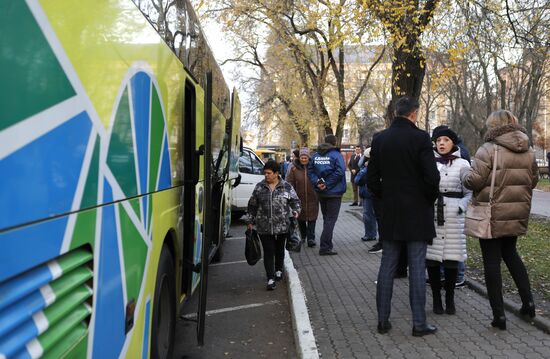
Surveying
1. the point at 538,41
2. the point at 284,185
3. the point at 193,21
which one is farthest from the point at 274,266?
the point at 538,41

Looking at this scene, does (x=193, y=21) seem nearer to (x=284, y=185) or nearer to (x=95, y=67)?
(x=284, y=185)

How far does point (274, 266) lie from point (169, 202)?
3.26 metres

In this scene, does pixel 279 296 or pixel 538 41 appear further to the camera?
pixel 538 41

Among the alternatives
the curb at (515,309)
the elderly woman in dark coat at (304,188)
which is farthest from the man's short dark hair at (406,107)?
the elderly woman in dark coat at (304,188)

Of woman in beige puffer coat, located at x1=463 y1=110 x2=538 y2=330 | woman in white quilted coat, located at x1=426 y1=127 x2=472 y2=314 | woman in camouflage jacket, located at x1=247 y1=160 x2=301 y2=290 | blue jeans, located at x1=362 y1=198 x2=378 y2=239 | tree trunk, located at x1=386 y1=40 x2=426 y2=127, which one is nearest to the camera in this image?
woman in beige puffer coat, located at x1=463 y1=110 x2=538 y2=330

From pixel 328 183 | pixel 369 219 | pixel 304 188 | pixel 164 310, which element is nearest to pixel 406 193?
pixel 164 310

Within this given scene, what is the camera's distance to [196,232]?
506 cm

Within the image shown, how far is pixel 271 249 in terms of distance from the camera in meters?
6.58

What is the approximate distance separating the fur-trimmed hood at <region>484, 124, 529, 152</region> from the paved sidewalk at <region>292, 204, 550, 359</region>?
62.6 inches

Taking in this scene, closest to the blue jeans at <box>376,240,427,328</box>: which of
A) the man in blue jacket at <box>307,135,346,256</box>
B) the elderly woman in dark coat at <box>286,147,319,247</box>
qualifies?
the man in blue jacket at <box>307,135,346,256</box>

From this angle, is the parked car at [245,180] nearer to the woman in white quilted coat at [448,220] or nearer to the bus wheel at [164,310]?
the woman in white quilted coat at [448,220]

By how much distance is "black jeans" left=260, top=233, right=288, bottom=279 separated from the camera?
657 centimetres

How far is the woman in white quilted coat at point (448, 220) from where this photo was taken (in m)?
4.91

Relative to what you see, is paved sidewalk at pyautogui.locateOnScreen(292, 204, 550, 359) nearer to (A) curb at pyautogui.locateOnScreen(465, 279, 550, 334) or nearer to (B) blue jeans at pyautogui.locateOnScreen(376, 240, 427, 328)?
(A) curb at pyautogui.locateOnScreen(465, 279, 550, 334)
